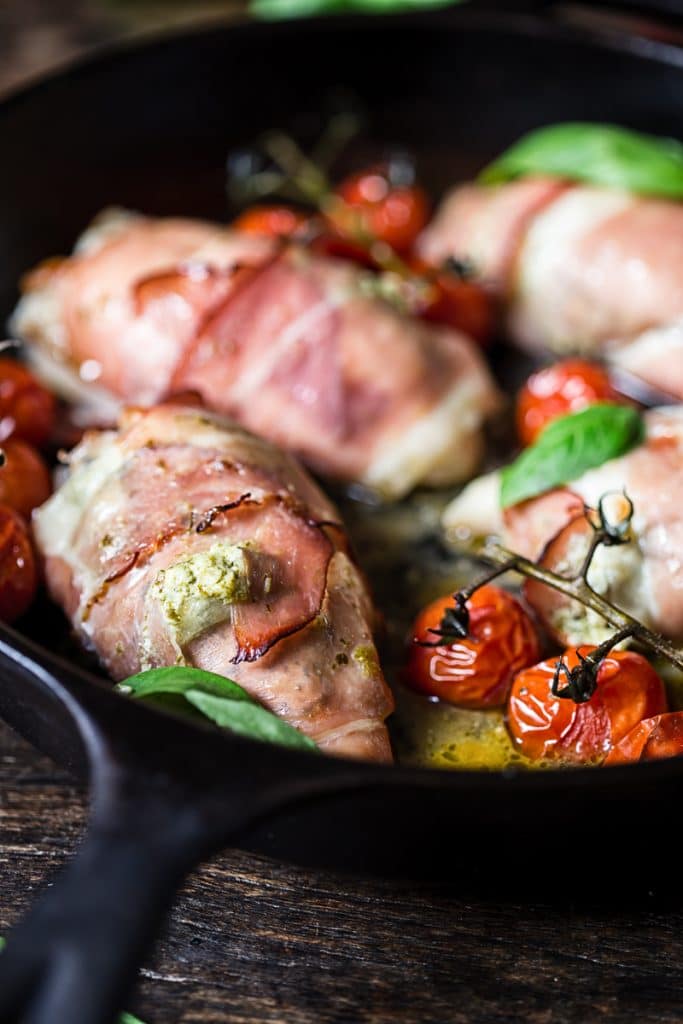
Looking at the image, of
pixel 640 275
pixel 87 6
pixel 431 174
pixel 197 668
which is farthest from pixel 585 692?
pixel 87 6

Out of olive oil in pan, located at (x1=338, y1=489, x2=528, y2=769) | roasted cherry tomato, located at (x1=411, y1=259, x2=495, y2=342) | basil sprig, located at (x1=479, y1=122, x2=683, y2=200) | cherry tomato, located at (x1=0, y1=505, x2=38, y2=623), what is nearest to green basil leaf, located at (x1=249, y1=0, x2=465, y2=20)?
basil sprig, located at (x1=479, y1=122, x2=683, y2=200)

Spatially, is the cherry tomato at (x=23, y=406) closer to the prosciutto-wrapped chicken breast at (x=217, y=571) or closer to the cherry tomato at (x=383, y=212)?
the prosciutto-wrapped chicken breast at (x=217, y=571)

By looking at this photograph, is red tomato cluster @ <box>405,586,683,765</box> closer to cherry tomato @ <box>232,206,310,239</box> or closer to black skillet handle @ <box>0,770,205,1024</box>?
black skillet handle @ <box>0,770,205,1024</box>

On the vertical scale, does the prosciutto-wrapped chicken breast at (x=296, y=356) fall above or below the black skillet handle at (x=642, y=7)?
below

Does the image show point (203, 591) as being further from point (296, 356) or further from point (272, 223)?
point (272, 223)

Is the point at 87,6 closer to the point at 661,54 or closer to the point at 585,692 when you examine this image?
the point at 661,54

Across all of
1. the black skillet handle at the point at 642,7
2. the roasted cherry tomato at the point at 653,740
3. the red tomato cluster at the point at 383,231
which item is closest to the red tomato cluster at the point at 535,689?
the roasted cherry tomato at the point at 653,740
